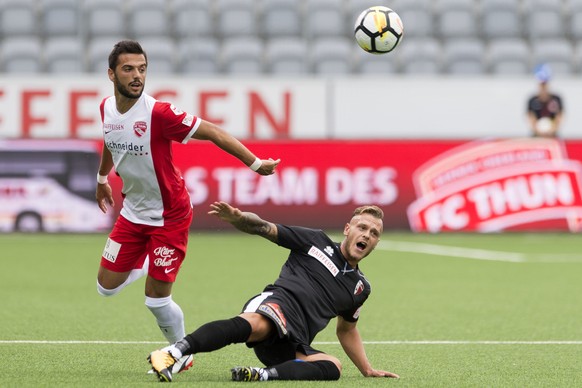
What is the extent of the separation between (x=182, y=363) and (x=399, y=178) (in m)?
12.0

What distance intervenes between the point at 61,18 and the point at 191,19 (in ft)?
7.39

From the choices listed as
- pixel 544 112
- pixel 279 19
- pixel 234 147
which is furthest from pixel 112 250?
pixel 279 19

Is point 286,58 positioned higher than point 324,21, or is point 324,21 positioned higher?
point 324,21

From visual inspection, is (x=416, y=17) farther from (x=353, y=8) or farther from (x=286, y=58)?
(x=286, y=58)

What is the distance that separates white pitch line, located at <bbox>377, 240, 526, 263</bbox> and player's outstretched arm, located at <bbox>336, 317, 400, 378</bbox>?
27.1 feet

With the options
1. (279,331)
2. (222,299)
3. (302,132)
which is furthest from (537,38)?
(279,331)

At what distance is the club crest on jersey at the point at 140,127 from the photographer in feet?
22.4

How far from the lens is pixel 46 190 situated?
56.3 feet

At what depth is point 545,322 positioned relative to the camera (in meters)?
9.41

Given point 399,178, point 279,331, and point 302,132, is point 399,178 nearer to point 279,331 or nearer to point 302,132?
point 302,132

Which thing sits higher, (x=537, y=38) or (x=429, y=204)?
(x=537, y=38)

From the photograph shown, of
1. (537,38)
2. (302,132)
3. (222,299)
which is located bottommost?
(222,299)

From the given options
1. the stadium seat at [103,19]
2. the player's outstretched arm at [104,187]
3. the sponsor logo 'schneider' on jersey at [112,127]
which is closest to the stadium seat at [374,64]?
the stadium seat at [103,19]

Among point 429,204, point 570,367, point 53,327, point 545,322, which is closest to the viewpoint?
point 570,367
